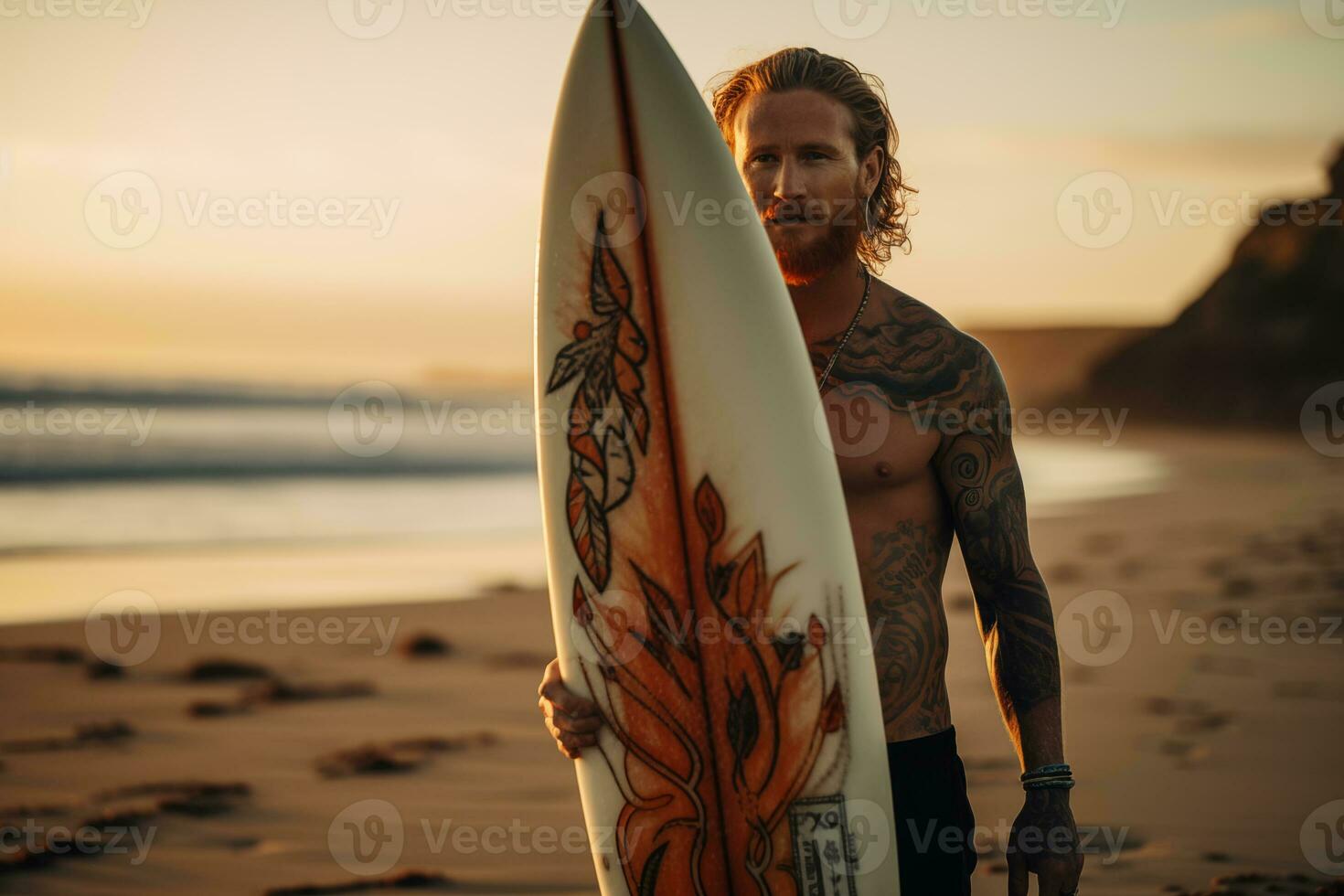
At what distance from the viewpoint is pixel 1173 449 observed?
24.4 metres

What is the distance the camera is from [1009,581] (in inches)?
96.0

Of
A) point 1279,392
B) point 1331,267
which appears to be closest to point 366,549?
point 1279,392

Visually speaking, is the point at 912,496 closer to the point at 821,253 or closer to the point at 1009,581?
the point at 1009,581

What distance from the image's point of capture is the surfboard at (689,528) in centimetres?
233

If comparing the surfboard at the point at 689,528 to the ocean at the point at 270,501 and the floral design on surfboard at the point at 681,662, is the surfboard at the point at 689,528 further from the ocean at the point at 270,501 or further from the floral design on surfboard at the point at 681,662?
the ocean at the point at 270,501

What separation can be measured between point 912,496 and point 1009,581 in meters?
0.27

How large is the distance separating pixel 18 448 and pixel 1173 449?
2127cm

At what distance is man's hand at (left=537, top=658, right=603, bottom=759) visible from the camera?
245cm

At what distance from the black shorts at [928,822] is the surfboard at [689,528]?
74 mm

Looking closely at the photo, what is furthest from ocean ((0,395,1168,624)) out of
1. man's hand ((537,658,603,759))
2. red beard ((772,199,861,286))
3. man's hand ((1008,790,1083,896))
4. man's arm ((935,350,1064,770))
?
man's hand ((1008,790,1083,896))

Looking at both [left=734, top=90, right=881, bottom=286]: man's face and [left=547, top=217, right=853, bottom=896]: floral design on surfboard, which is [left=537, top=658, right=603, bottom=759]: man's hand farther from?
[left=734, top=90, right=881, bottom=286]: man's face

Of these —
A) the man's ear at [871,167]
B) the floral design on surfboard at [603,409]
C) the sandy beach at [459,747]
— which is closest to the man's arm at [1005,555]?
the man's ear at [871,167]

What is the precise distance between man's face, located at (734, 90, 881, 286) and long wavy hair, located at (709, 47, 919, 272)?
0.04 meters

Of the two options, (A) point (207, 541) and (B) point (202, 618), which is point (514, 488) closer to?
(A) point (207, 541)
